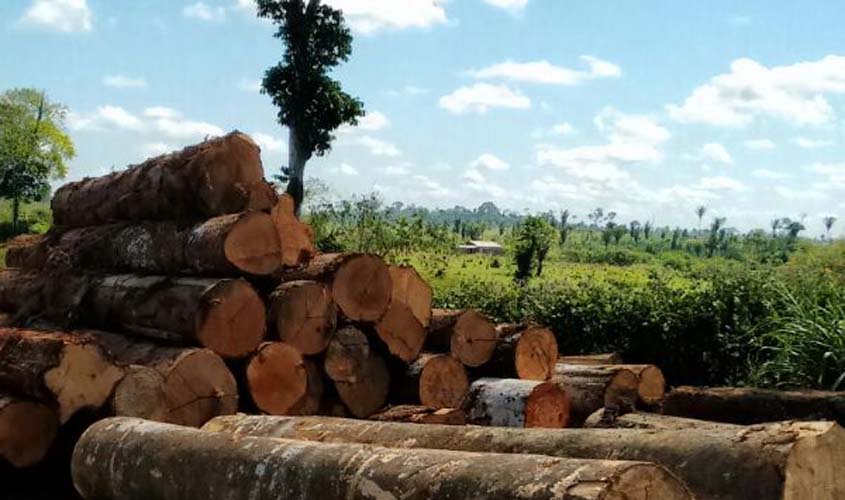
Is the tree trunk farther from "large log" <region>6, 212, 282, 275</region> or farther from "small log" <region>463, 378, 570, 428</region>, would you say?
"large log" <region>6, 212, 282, 275</region>

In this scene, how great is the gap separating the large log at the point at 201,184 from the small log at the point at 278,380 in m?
1.31

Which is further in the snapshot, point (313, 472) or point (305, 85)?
point (305, 85)

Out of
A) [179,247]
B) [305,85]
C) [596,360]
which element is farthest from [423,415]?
[305,85]

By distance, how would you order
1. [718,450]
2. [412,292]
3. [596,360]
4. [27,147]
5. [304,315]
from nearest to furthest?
[718,450], [304,315], [412,292], [596,360], [27,147]

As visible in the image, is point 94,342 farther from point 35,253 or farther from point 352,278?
point 35,253

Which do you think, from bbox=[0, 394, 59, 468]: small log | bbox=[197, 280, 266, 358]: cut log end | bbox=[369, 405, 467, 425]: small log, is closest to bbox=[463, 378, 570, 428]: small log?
bbox=[369, 405, 467, 425]: small log

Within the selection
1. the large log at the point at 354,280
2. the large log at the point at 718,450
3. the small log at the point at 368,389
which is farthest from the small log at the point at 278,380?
the large log at the point at 718,450

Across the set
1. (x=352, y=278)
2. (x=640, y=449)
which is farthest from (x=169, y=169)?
(x=640, y=449)

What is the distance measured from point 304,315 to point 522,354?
210cm

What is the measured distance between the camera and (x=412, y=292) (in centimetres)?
768

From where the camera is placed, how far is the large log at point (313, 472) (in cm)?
295

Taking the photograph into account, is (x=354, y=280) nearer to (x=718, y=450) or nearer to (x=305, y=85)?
(x=718, y=450)

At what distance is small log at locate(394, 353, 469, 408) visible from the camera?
7.35m

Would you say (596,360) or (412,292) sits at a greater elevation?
(412,292)
